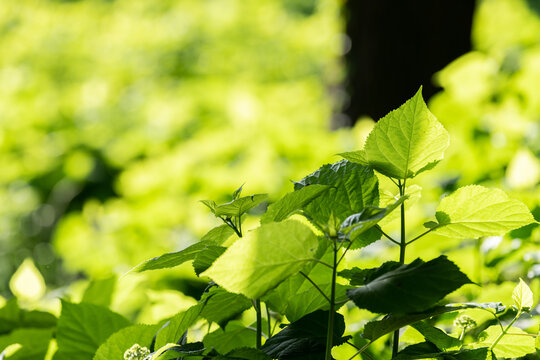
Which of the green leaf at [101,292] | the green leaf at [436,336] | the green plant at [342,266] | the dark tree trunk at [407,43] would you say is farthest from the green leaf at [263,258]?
the dark tree trunk at [407,43]

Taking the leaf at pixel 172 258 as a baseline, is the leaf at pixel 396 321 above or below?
below

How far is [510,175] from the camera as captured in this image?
1437 millimetres

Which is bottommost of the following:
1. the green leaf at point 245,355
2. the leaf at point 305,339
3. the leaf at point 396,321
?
the leaf at point 305,339

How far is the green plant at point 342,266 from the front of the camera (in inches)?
19.8

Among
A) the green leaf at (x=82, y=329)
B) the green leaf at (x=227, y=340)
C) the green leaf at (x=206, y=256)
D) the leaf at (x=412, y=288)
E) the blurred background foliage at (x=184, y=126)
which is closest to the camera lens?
the leaf at (x=412, y=288)

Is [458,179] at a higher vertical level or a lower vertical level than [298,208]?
lower

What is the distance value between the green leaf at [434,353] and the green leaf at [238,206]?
0.70ft

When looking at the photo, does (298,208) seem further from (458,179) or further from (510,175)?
(458,179)

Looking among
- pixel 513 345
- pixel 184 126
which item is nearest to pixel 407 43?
pixel 184 126

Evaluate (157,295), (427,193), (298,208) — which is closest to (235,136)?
(427,193)

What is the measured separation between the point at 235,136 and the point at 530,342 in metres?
2.82

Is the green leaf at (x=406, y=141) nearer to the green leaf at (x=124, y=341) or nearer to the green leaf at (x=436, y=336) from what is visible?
the green leaf at (x=436, y=336)

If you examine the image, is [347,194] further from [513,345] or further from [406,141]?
[513,345]

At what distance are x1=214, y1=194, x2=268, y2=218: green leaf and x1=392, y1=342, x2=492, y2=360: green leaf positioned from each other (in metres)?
0.21
